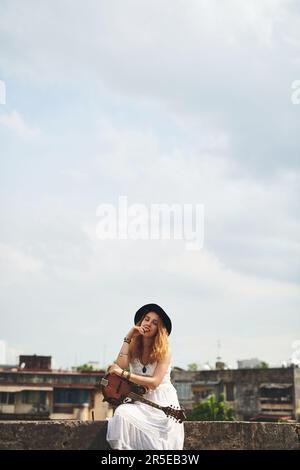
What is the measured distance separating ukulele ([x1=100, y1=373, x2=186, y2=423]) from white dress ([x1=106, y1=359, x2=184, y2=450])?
0.13ft

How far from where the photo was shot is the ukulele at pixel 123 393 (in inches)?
203

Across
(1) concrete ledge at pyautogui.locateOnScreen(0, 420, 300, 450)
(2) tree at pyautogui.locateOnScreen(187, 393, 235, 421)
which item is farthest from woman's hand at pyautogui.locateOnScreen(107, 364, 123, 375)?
(2) tree at pyautogui.locateOnScreen(187, 393, 235, 421)

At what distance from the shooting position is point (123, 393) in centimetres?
519

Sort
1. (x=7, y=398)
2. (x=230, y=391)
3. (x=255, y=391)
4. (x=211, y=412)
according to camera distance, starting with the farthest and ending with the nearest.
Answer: (x=230, y=391)
(x=255, y=391)
(x=211, y=412)
(x=7, y=398)

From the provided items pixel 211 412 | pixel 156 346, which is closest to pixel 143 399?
pixel 156 346

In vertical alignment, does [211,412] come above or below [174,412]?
below

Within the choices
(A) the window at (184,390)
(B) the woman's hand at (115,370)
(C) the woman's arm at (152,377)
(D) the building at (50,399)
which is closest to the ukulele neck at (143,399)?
(C) the woman's arm at (152,377)

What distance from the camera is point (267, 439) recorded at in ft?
21.0

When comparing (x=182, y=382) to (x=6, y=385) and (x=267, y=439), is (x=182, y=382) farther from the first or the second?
(x=267, y=439)

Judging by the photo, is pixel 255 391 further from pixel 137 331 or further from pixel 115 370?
pixel 115 370

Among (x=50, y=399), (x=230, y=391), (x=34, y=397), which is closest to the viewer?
(x=50, y=399)

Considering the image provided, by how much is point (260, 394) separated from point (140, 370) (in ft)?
146

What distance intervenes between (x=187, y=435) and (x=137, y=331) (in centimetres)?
155
